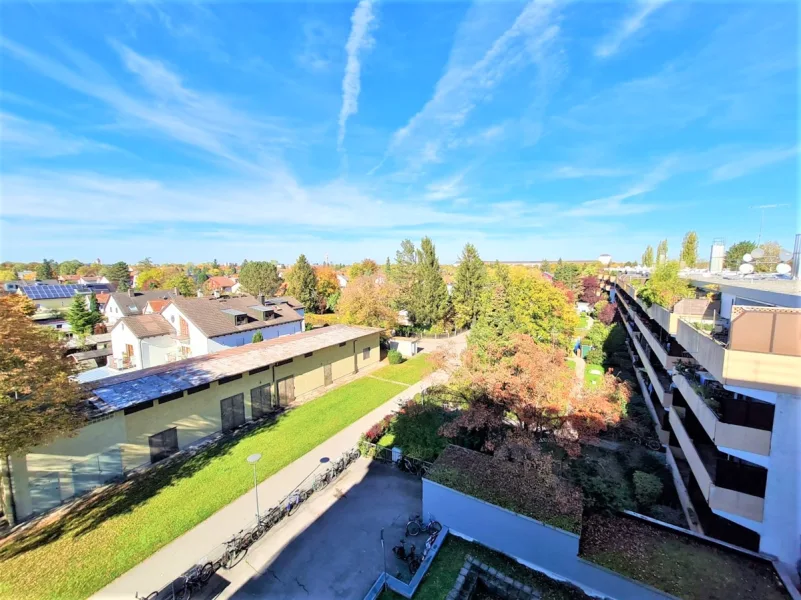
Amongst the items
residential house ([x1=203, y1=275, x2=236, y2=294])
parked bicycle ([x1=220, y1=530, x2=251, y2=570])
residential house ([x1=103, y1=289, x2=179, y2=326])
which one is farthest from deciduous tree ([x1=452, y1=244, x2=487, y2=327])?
residential house ([x1=203, y1=275, x2=236, y2=294])

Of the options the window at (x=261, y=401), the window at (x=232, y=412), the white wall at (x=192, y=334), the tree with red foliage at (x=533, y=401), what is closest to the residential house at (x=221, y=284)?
the white wall at (x=192, y=334)

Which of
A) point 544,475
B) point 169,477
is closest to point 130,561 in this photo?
point 169,477

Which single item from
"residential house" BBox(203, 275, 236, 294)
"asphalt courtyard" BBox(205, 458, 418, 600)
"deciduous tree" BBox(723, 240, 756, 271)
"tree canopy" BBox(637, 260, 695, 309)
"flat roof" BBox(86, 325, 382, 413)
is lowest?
"asphalt courtyard" BBox(205, 458, 418, 600)

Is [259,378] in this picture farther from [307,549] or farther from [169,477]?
[307,549]

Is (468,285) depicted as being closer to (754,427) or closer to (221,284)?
(754,427)

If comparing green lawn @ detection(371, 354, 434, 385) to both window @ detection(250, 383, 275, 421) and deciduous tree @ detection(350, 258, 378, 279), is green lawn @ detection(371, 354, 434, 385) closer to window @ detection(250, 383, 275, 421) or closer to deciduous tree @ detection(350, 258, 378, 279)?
window @ detection(250, 383, 275, 421)

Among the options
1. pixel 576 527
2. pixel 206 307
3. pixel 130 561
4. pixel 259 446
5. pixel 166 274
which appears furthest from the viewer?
pixel 166 274
